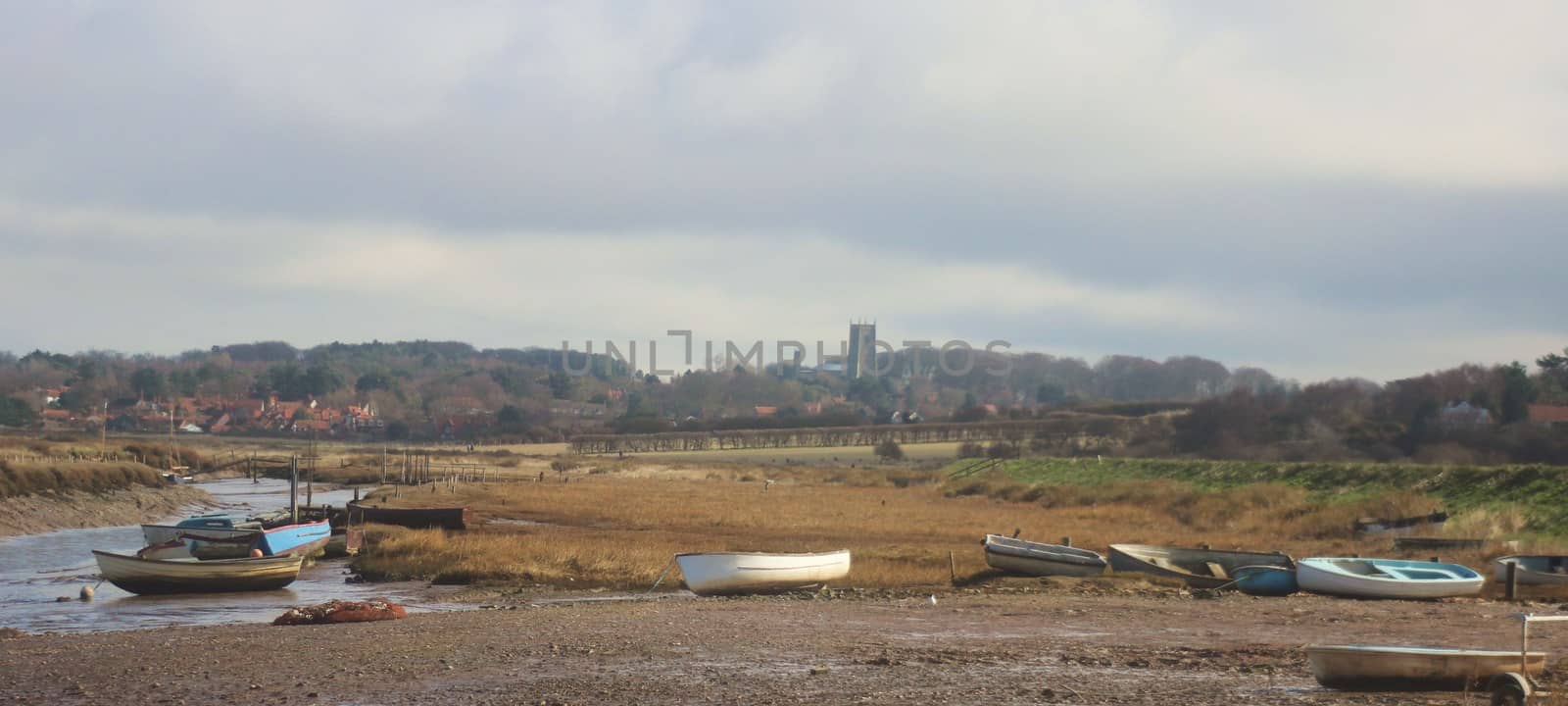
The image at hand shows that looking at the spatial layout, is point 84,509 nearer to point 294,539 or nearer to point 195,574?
point 294,539

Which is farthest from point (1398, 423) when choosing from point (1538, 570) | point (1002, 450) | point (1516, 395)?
point (1538, 570)

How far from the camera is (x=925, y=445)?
160500 mm

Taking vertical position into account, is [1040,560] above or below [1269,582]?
above

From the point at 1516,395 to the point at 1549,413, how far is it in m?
7.24

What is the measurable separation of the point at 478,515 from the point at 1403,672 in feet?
147

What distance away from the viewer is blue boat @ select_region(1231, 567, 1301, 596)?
94.4ft

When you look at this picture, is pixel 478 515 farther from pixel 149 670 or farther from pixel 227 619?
pixel 149 670

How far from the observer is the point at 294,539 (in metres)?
39.2

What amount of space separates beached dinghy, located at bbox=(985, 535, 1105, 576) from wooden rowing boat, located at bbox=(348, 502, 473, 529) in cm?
2271

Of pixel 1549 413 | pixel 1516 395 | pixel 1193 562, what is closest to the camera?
pixel 1193 562

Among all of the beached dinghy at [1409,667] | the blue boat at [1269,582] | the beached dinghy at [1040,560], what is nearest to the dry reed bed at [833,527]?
the beached dinghy at [1040,560]

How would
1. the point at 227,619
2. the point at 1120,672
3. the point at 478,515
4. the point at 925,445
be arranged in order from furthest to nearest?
the point at 925,445, the point at 478,515, the point at 227,619, the point at 1120,672

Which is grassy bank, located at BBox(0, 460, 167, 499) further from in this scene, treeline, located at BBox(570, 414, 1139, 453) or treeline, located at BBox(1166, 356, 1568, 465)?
treeline, located at BBox(570, 414, 1139, 453)

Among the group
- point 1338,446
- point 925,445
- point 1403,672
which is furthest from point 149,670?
point 925,445
